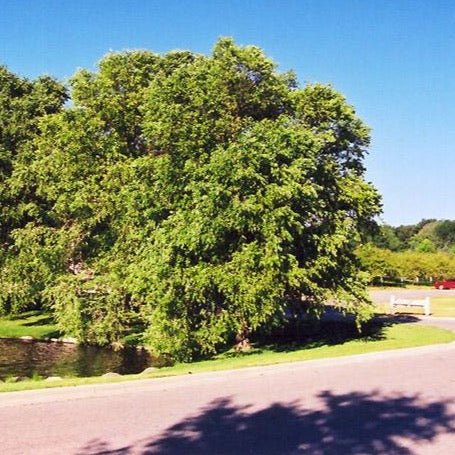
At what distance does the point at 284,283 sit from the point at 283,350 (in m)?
3.38

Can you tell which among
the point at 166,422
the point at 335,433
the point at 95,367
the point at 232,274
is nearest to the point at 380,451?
the point at 335,433

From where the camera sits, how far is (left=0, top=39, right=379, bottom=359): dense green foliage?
17.1 meters

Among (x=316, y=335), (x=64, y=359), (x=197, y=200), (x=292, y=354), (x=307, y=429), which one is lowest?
(x=64, y=359)

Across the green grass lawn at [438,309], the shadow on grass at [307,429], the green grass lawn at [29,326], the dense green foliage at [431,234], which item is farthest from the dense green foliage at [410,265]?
the dense green foliage at [431,234]

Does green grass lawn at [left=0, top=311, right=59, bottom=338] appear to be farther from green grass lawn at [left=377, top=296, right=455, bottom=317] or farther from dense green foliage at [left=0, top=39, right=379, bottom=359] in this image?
green grass lawn at [left=377, top=296, right=455, bottom=317]

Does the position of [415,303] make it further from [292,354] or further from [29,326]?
[29,326]

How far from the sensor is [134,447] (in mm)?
7129

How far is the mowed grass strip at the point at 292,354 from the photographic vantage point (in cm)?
1121

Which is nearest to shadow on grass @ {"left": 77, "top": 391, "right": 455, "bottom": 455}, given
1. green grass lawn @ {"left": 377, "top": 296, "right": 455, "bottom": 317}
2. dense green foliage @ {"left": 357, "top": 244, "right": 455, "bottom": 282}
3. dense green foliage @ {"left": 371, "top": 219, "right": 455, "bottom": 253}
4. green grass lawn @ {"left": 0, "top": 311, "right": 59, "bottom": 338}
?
green grass lawn @ {"left": 377, "top": 296, "right": 455, "bottom": 317}

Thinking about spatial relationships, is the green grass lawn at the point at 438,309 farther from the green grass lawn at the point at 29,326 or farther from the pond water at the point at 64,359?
the green grass lawn at the point at 29,326

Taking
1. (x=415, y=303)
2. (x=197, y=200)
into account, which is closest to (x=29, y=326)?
(x=197, y=200)

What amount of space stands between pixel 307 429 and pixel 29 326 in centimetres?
2680

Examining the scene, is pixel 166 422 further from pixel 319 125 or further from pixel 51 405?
pixel 319 125

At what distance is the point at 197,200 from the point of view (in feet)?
56.9
